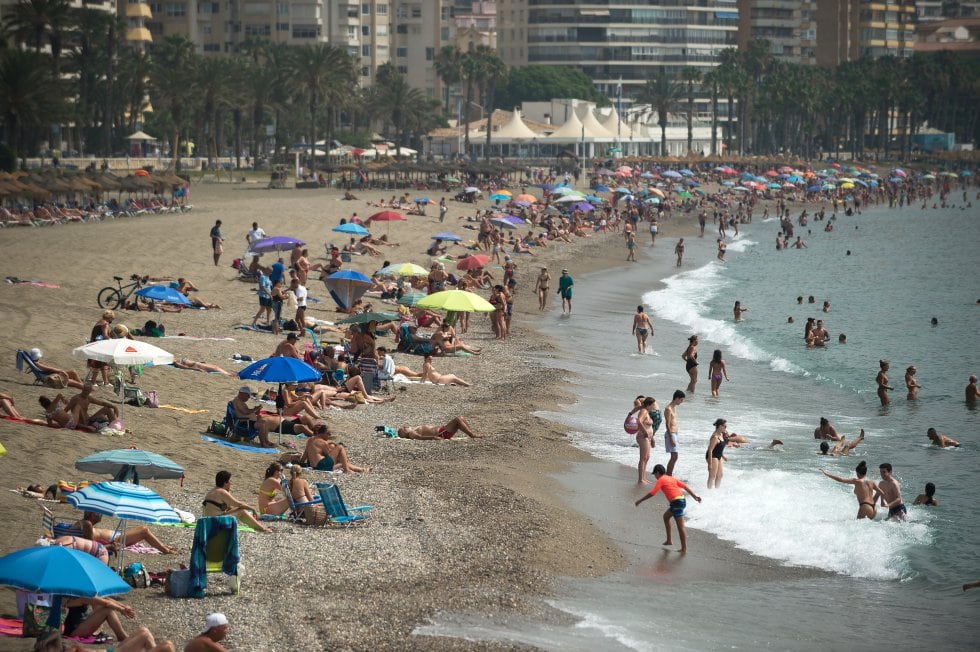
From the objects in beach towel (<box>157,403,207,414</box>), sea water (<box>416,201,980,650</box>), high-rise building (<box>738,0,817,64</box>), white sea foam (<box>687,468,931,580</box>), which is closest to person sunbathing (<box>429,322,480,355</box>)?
sea water (<box>416,201,980,650</box>)

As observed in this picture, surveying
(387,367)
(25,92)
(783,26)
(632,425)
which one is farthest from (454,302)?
(783,26)

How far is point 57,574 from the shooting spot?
898 cm

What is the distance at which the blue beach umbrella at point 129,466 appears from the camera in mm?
12164

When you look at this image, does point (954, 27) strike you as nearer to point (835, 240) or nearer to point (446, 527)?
point (835, 240)

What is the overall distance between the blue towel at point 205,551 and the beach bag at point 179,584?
5 centimetres

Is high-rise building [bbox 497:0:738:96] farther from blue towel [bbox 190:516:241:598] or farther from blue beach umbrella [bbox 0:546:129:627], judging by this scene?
blue beach umbrella [bbox 0:546:129:627]

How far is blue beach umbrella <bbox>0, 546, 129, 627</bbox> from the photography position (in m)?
8.91

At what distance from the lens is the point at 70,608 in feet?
32.1

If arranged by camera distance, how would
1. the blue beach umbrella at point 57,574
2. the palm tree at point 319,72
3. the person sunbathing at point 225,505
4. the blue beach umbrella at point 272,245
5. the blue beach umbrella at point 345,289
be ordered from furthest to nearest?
the palm tree at point 319,72 → the blue beach umbrella at point 272,245 → the blue beach umbrella at point 345,289 → the person sunbathing at point 225,505 → the blue beach umbrella at point 57,574

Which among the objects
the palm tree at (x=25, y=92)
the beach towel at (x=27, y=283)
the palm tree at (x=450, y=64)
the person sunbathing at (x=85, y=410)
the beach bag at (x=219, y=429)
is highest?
the palm tree at (x=450, y=64)

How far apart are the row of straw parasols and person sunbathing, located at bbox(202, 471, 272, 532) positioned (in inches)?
1343

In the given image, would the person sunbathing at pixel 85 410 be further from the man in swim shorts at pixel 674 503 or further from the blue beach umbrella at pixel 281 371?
the man in swim shorts at pixel 674 503

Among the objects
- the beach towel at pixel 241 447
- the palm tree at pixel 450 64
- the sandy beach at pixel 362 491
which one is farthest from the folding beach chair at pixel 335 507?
the palm tree at pixel 450 64

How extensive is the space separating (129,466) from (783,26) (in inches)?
6514
